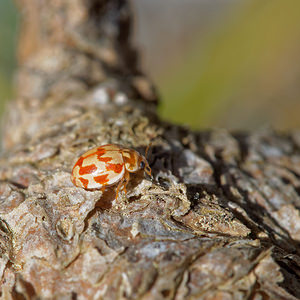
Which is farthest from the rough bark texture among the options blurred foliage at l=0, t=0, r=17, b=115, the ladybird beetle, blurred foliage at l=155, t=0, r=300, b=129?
blurred foliage at l=155, t=0, r=300, b=129

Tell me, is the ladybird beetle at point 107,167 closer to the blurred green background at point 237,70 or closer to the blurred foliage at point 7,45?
the blurred green background at point 237,70

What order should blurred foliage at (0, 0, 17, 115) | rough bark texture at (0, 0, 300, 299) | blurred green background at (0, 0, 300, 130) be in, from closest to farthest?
rough bark texture at (0, 0, 300, 299) < blurred foliage at (0, 0, 17, 115) < blurred green background at (0, 0, 300, 130)

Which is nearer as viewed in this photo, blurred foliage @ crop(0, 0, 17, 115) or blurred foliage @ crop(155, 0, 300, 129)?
blurred foliage @ crop(0, 0, 17, 115)

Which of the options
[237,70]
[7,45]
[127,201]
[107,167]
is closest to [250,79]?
[237,70]

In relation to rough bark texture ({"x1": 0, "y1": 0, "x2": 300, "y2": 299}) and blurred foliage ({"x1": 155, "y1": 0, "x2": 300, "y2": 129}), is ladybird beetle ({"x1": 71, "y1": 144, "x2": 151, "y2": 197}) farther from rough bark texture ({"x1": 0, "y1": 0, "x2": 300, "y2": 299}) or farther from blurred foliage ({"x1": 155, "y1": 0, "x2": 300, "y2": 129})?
blurred foliage ({"x1": 155, "y1": 0, "x2": 300, "y2": 129})

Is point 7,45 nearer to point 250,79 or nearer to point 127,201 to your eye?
point 127,201

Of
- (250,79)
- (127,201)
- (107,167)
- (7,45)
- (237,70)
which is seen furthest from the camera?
(237,70)
